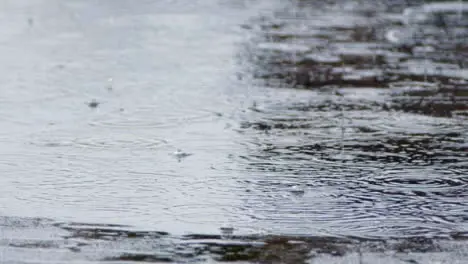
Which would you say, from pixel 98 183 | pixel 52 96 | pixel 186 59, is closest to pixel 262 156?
pixel 98 183

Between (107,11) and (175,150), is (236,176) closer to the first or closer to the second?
(175,150)

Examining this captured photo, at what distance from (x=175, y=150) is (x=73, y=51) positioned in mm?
4613

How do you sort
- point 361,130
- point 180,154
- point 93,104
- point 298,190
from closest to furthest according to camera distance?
point 298,190
point 180,154
point 361,130
point 93,104

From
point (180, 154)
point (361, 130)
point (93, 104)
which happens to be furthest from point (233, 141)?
point (93, 104)

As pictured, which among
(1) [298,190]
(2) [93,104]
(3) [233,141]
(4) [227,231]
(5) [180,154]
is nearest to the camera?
(4) [227,231]

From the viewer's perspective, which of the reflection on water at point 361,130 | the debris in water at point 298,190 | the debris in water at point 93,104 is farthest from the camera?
the debris in water at point 93,104

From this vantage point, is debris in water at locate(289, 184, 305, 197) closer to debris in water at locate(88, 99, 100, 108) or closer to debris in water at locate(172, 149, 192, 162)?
debris in water at locate(172, 149, 192, 162)

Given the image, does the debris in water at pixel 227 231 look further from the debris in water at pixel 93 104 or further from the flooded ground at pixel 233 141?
the debris in water at pixel 93 104

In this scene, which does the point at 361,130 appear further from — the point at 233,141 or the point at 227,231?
the point at 227,231

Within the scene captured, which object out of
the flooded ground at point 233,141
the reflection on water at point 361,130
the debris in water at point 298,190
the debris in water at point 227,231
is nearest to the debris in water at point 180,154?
the flooded ground at point 233,141

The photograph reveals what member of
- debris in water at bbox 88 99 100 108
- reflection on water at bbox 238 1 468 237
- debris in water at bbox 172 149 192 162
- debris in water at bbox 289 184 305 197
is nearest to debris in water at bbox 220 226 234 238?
reflection on water at bbox 238 1 468 237

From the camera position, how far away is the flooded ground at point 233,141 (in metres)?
6.57

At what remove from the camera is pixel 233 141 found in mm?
9047

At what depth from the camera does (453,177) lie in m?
8.00
